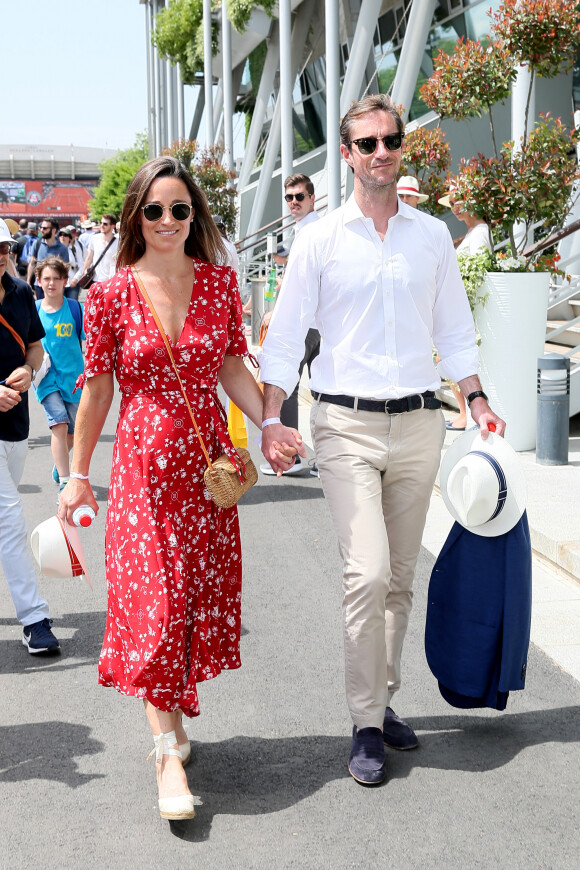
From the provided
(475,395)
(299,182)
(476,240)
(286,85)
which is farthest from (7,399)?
(286,85)

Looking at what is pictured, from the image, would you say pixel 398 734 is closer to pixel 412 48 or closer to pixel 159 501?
pixel 159 501

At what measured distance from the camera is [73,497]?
12.2 ft

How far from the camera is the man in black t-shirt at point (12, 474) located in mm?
5129

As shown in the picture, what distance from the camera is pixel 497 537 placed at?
3984 millimetres

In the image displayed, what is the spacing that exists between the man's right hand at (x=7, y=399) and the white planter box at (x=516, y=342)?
5050mm

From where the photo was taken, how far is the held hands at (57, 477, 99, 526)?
3717mm

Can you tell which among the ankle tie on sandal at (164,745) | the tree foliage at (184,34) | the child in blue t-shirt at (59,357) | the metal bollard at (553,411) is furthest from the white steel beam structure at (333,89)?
the tree foliage at (184,34)

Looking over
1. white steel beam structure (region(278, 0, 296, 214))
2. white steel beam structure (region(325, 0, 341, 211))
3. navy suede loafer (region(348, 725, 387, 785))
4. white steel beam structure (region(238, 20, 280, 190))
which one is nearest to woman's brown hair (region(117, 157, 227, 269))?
navy suede loafer (region(348, 725, 387, 785))

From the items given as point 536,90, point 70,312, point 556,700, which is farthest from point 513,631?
point 536,90

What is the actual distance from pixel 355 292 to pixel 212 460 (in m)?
0.78

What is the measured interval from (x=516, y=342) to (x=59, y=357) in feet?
12.1

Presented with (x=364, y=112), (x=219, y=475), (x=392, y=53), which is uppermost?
(x=392, y=53)

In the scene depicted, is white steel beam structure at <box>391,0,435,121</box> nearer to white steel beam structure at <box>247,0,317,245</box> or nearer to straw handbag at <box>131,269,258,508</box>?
white steel beam structure at <box>247,0,317,245</box>

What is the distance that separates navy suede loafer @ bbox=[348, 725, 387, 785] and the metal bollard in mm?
5143
